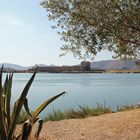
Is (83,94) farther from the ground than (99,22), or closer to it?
closer to it

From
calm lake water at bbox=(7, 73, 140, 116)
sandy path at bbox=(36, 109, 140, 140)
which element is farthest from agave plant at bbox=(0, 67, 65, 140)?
sandy path at bbox=(36, 109, 140, 140)

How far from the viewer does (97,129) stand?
9.92 m

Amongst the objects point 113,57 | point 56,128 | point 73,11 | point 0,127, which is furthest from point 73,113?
point 0,127

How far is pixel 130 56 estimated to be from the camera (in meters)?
12.8

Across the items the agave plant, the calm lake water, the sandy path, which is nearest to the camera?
the agave plant

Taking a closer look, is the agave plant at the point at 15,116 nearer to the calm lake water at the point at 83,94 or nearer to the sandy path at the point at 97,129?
the calm lake water at the point at 83,94

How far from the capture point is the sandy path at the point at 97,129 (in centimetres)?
898

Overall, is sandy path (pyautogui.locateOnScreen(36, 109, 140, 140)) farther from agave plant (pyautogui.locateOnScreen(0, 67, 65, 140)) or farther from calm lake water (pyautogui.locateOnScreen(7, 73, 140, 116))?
agave plant (pyautogui.locateOnScreen(0, 67, 65, 140))

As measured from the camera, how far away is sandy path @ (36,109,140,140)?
898cm

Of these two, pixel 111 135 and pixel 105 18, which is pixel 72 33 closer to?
pixel 105 18

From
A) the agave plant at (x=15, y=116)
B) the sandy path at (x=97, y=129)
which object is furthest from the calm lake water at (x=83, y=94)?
the sandy path at (x=97, y=129)

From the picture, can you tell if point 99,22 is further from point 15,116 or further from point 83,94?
point 83,94

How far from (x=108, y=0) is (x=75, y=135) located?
385 cm

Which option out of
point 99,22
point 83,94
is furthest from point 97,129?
point 83,94
